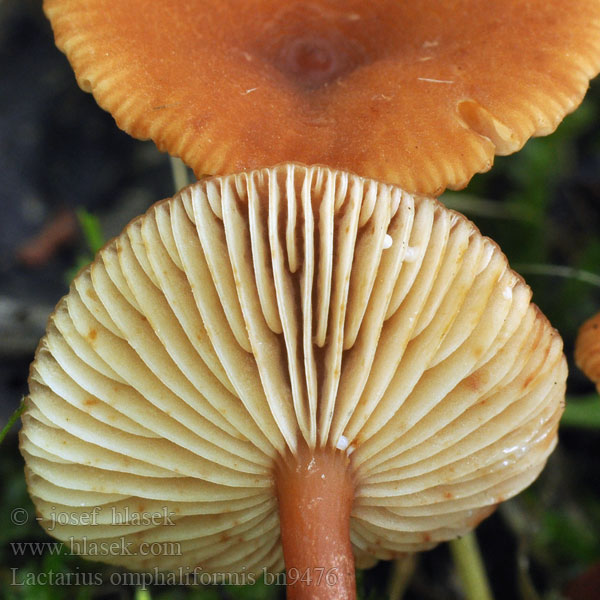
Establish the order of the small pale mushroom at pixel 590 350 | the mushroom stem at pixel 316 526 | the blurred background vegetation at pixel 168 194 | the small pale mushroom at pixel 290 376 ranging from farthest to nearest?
the blurred background vegetation at pixel 168 194, the small pale mushroom at pixel 590 350, the mushroom stem at pixel 316 526, the small pale mushroom at pixel 290 376

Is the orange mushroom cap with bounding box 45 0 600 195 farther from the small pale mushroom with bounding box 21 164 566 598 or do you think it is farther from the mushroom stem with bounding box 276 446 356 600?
the mushroom stem with bounding box 276 446 356 600

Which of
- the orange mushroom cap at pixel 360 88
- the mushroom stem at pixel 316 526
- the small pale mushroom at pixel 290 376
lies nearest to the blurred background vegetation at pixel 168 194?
the small pale mushroom at pixel 290 376

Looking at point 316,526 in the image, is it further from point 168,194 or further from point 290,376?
point 168,194

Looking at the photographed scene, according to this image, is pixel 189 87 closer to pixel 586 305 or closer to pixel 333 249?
pixel 333 249

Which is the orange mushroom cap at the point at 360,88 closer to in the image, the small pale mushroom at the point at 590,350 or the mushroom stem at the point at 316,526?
the small pale mushroom at the point at 590,350

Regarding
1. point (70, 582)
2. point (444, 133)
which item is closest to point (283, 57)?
point (444, 133)

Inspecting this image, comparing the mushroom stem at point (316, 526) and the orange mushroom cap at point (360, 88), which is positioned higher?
the orange mushroom cap at point (360, 88)
